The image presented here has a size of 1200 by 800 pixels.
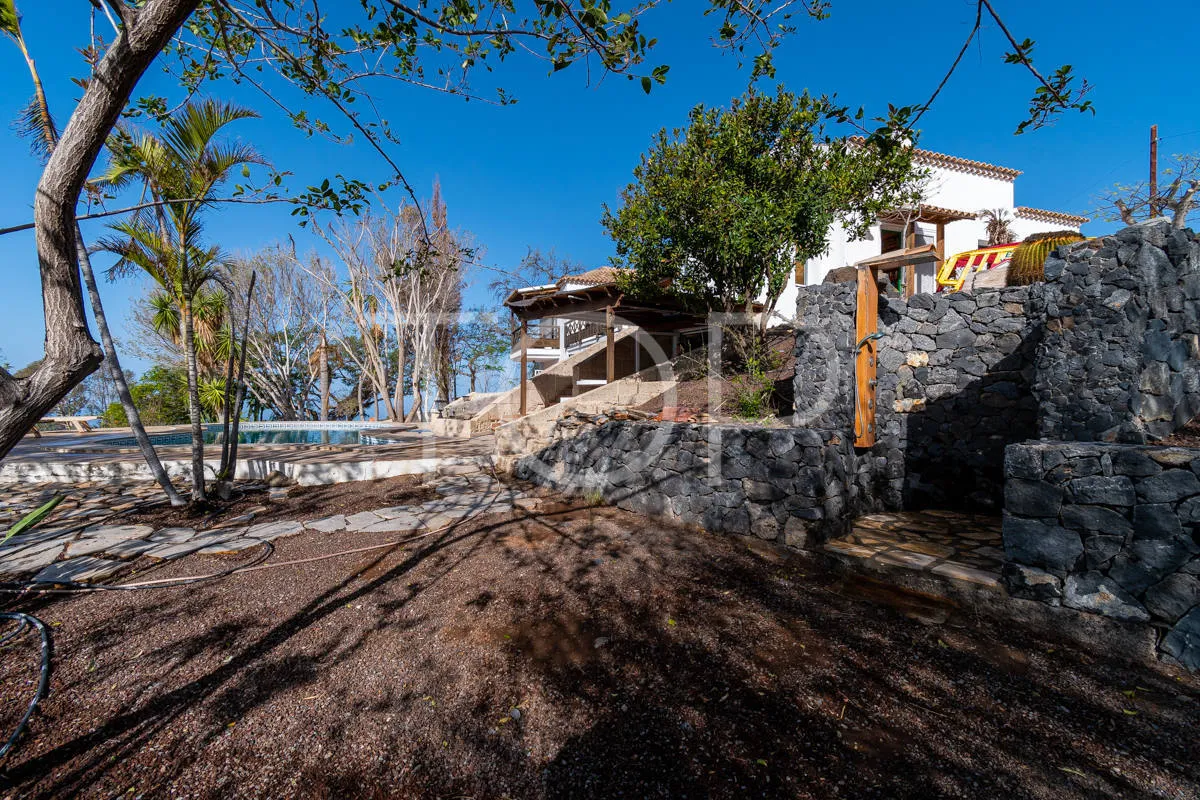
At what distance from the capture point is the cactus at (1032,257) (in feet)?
22.8

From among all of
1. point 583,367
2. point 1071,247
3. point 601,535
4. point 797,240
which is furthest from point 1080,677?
point 583,367

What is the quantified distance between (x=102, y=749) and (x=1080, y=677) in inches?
178

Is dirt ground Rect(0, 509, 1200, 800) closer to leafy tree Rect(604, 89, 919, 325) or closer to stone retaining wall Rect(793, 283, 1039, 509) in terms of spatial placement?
stone retaining wall Rect(793, 283, 1039, 509)

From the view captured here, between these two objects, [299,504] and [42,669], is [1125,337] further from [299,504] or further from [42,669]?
[299,504]

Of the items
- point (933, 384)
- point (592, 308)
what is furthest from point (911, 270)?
point (933, 384)

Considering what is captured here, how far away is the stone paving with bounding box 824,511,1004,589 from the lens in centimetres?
346

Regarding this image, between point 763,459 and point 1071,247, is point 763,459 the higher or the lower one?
the lower one

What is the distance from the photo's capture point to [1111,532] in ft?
8.84

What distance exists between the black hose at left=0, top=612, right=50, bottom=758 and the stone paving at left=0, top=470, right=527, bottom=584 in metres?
0.52

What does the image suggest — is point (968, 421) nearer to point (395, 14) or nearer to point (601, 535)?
point (601, 535)

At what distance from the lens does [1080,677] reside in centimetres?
243

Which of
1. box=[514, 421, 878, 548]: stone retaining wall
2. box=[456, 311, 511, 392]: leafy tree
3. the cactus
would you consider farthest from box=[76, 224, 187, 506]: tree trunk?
box=[456, 311, 511, 392]: leafy tree

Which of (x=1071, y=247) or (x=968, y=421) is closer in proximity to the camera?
(x=1071, y=247)

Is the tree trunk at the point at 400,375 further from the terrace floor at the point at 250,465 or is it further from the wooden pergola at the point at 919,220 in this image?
the wooden pergola at the point at 919,220
